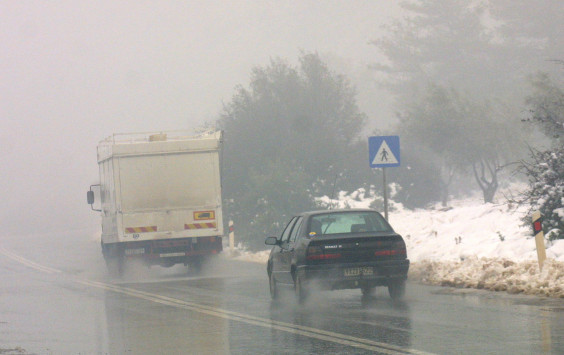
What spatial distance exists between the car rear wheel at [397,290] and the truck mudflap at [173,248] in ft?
34.1

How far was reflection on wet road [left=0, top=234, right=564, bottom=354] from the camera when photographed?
9.74m

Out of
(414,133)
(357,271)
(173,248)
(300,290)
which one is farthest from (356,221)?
(414,133)

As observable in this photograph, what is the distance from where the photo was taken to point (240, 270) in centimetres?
2481

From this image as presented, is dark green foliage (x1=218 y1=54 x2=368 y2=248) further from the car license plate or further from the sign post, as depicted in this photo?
the car license plate

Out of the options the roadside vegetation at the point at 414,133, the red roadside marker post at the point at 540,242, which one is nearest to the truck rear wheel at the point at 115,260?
the roadside vegetation at the point at 414,133

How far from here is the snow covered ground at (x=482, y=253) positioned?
48.9 feet

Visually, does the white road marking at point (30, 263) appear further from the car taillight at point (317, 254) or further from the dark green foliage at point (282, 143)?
the car taillight at point (317, 254)

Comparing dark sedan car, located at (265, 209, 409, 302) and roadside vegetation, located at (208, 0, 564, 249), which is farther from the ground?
roadside vegetation, located at (208, 0, 564, 249)

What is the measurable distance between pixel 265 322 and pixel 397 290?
2.87 meters

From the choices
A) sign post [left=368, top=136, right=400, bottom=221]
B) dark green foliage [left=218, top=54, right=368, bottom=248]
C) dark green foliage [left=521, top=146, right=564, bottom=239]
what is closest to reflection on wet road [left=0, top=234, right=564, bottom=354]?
dark green foliage [left=521, top=146, right=564, bottom=239]

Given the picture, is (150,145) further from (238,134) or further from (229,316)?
(238,134)

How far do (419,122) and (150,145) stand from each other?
29.5 m

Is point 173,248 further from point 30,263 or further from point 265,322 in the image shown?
point 265,322

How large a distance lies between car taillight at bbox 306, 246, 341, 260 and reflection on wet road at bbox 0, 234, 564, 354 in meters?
0.72
